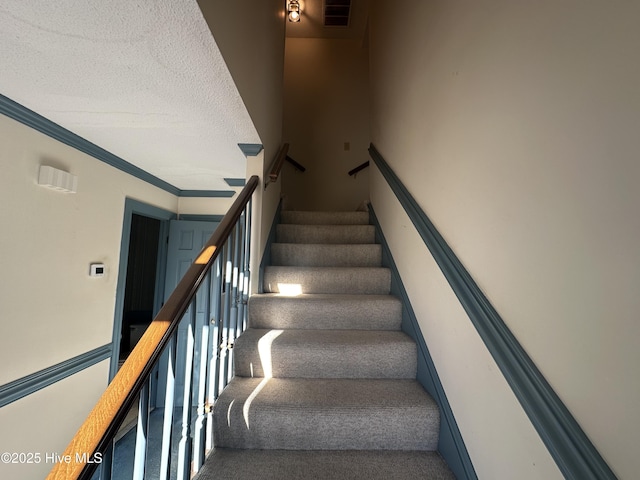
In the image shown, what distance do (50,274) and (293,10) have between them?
3.79 meters

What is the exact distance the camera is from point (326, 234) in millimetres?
2439

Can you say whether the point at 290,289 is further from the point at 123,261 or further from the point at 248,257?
the point at 123,261

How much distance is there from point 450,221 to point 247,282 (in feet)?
3.80

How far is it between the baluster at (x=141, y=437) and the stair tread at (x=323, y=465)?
0.34 m

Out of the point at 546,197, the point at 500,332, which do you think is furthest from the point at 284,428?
the point at 546,197

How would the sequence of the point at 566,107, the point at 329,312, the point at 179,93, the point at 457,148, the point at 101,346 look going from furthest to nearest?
the point at 101,346, the point at 329,312, the point at 179,93, the point at 457,148, the point at 566,107

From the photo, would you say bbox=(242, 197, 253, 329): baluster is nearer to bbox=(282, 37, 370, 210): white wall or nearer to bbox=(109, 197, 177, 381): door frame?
bbox=(109, 197, 177, 381): door frame

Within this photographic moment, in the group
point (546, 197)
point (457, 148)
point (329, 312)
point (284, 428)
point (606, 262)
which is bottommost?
point (284, 428)

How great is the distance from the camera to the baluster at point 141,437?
0.72m

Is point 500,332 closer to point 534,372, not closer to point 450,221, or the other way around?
point 534,372

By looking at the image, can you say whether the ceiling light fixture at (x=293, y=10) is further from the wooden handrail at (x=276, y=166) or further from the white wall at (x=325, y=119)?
the wooden handrail at (x=276, y=166)

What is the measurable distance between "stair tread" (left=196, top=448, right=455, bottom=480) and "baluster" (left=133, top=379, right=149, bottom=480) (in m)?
0.34

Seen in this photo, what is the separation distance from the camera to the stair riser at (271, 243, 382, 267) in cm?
217

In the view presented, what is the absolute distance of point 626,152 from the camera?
510 mm
